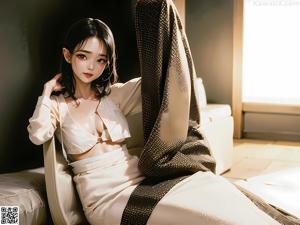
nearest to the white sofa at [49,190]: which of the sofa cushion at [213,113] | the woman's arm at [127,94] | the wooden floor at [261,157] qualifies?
the woman's arm at [127,94]

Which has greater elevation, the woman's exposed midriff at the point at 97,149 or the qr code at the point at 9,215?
the woman's exposed midriff at the point at 97,149

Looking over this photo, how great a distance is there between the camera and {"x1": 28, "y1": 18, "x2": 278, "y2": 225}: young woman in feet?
5.54

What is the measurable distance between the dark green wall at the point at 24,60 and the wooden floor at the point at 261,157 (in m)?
1.88

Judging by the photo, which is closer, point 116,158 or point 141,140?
point 116,158

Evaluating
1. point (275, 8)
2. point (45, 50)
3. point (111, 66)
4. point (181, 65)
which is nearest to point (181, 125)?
point (181, 65)

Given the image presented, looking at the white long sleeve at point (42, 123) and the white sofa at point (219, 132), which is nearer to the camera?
the white long sleeve at point (42, 123)

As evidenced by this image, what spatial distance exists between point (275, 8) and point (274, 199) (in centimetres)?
318

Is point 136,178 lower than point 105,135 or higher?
lower

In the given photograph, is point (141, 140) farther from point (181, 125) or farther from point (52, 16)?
point (52, 16)

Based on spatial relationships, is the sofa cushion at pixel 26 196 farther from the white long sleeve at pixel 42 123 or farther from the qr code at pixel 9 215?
the white long sleeve at pixel 42 123

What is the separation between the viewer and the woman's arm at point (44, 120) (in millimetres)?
1718

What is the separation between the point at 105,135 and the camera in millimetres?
1935

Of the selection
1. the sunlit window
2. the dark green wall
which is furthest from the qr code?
the sunlit window

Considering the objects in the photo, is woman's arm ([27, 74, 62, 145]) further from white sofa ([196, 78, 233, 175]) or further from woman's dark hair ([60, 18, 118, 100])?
white sofa ([196, 78, 233, 175])
